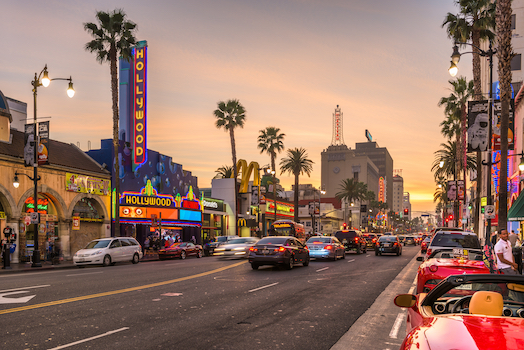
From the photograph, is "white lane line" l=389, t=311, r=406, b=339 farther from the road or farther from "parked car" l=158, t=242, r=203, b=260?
"parked car" l=158, t=242, r=203, b=260

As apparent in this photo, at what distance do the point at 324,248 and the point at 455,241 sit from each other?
1140 cm

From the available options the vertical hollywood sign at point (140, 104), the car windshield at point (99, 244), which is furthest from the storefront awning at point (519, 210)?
the vertical hollywood sign at point (140, 104)

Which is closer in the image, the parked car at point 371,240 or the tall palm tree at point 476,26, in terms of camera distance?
the tall palm tree at point 476,26

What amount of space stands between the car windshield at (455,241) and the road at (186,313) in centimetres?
292

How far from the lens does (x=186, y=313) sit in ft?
33.4

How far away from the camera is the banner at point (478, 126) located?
77.2ft

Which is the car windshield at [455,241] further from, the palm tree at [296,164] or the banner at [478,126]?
the palm tree at [296,164]

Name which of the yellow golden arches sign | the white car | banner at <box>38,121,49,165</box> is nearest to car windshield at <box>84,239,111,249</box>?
the white car

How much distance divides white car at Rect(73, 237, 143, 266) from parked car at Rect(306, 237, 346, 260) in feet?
35.7

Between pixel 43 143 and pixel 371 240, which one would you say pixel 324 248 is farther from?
pixel 371 240

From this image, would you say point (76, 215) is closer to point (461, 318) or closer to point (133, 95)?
point (133, 95)

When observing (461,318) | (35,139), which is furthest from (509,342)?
(35,139)

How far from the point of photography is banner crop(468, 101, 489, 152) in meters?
23.5

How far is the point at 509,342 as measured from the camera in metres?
2.84
